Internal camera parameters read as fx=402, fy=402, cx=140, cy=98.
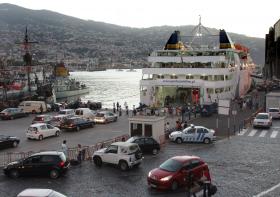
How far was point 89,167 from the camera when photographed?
72.2 ft

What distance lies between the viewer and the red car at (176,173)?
1712 centimetres

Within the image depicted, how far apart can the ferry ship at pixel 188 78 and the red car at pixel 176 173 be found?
34.6m

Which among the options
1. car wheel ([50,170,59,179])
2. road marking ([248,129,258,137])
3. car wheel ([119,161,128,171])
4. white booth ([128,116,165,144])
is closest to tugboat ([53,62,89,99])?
road marking ([248,129,258,137])

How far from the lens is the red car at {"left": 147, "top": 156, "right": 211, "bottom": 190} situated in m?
17.1

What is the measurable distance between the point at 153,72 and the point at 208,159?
3438 centimetres

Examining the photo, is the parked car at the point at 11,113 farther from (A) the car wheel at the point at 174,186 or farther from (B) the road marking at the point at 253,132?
(A) the car wheel at the point at 174,186

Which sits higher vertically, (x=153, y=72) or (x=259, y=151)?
(x=153, y=72)

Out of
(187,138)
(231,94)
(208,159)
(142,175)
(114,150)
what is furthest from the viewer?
(231,94)

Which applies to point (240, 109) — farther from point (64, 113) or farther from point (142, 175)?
point (142, 175)

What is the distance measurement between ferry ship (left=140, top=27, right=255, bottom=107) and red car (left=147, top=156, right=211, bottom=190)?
3461 cm

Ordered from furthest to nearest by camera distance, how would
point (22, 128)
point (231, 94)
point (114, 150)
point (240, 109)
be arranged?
1. point (231, 94)
2. point (240, 109)
3. point (22, 128)
4. point (114, 150)

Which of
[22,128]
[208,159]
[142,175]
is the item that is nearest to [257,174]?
[208,159]

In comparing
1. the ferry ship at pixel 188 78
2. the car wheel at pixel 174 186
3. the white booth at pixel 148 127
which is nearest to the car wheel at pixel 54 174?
the car wheel at pixel 174 186

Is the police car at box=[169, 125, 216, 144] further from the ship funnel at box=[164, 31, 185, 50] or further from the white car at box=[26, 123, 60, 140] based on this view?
the ship funnel at box=[164, 31, 185, 50]
